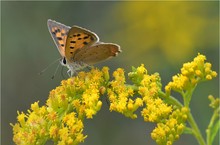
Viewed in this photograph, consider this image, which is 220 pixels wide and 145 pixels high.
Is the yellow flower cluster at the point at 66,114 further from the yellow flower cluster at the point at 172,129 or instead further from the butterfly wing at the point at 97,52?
the yellow flower cluster at the point at 172,129

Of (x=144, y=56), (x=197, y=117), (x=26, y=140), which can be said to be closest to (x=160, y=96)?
(x=26, y=140)

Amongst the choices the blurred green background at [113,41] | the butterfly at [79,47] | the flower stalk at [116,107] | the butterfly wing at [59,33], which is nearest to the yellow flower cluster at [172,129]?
the flower stalk at [116,107]

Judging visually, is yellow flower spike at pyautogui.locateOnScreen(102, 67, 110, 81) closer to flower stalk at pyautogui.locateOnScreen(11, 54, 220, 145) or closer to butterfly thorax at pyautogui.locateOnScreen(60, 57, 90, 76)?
flower stalk at pyautogui.locateOnScreen(11, 54, 220, 145)

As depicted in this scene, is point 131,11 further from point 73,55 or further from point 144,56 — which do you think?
point 73,55

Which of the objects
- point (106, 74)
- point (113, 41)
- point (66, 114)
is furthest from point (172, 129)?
point (113, 41)

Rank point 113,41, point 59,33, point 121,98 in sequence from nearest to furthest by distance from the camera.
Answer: point 121,98 → point 59,33 → point 113,41

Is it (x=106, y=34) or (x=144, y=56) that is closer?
(x=144, y=56)

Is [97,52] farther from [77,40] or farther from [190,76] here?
[190,76]
